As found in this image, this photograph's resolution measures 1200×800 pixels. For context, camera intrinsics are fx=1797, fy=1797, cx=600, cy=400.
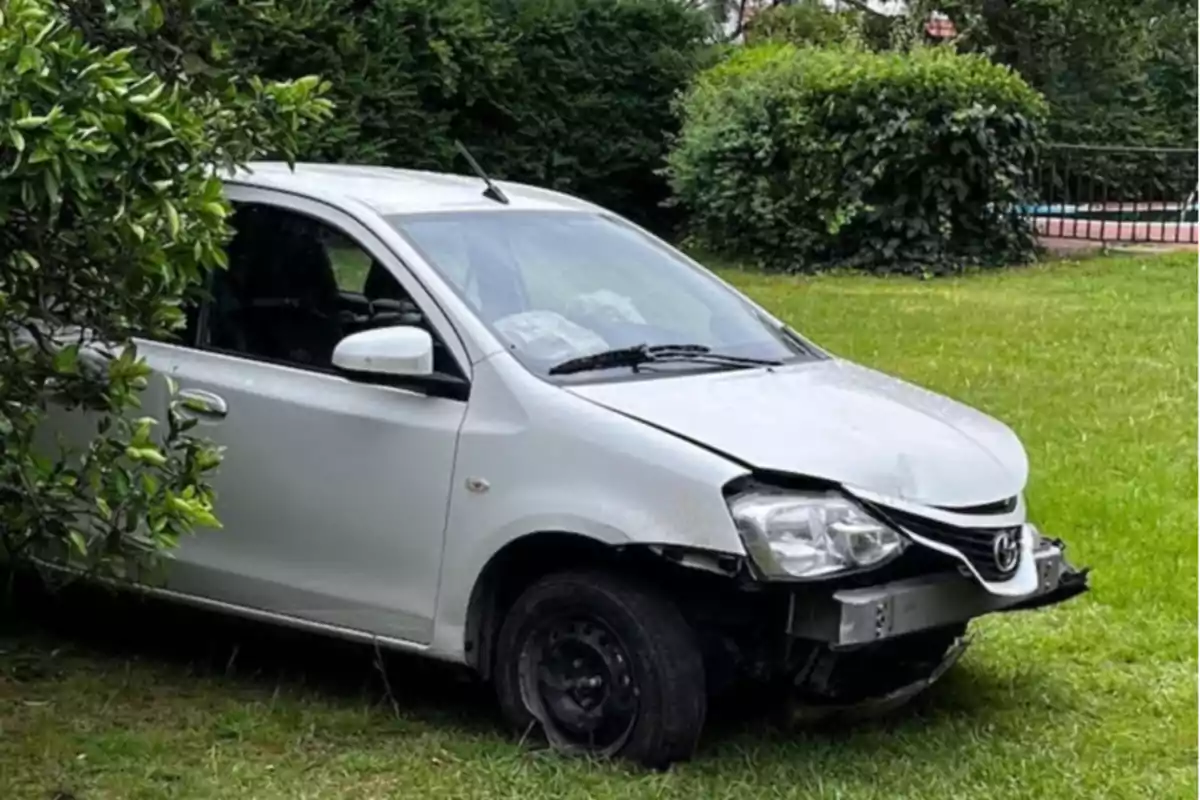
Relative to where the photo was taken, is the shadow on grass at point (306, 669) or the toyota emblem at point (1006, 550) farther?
the shadow on grass at point (306, 669)

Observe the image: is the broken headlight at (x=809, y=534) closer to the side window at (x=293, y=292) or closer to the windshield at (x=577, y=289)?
the windshield at (x=577, y=289)

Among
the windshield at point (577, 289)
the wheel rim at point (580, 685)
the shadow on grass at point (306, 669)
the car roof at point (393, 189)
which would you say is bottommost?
the shadow on grass at point (306, 669)

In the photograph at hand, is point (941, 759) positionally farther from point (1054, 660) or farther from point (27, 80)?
point (27, 80)

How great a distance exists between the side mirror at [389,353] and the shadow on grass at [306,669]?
1008 mm

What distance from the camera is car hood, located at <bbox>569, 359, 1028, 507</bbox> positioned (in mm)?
4777

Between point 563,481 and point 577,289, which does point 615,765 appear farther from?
point 577,289

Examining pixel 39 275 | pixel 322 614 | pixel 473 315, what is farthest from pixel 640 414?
pixel 39 275

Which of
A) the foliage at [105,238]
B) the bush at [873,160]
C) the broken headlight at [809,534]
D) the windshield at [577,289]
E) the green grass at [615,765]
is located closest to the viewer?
the foliage at [105,238]

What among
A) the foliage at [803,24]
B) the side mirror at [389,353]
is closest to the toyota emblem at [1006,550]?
the side mirror at [389,353]

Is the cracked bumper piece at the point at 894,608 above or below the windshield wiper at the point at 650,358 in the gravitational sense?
below

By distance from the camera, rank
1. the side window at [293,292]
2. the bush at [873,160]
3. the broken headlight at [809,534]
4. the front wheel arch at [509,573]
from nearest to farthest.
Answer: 1. the broken headlight at [809,534]
2. the front wheel arch at [509,573]
3. the side window at [293,292]
4. the bush at [873,160]

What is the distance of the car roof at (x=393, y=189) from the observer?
567 centimetres

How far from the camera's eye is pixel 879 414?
522 cm

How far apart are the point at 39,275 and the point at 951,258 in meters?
14.1
